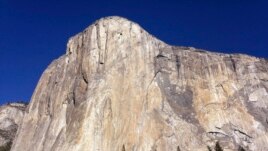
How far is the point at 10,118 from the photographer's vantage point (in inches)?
4250

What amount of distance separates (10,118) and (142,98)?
6003 centimetres

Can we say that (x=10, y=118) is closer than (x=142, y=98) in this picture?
No

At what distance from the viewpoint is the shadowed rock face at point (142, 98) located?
53863 mm

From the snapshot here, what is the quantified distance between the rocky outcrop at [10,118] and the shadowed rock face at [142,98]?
3582cm

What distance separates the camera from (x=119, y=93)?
56812 millimetres

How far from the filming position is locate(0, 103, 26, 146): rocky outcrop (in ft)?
338

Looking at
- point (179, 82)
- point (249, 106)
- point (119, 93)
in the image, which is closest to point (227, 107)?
point (249, 106)

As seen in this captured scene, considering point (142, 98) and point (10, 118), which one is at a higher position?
point (10, 118)

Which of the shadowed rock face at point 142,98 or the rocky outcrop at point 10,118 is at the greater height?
the rocky outcrop at point 10,118

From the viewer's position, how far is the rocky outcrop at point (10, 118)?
10312cm

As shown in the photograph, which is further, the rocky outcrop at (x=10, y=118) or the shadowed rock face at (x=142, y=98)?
the rocky outcrop at (x=10, y=118)

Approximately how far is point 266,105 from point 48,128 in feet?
99.7

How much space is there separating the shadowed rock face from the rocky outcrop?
118 ft

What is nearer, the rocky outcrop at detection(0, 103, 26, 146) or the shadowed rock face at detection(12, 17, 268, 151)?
the shadowed rock face at detection(12, 17, 268, 151)
